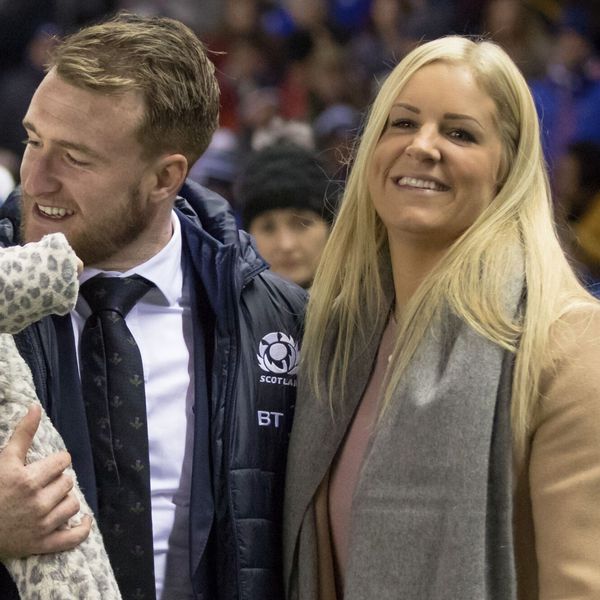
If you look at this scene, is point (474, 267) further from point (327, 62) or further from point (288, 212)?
point (327, 62)

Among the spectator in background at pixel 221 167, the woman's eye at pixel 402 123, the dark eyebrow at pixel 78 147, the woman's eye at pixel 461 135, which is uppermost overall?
the woman's eye at pixel 402 123

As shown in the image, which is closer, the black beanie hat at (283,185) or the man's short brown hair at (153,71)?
the man's short brown hair at (153,71)

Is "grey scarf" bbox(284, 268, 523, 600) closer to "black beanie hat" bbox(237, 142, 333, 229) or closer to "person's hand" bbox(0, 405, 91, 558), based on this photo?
"person's hand" bbox(0, 405, 91, 558)

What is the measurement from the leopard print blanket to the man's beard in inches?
16.7

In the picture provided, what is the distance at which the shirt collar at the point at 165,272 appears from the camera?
2.98m

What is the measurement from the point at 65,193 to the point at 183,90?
1.24ft

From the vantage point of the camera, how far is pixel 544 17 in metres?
7.59

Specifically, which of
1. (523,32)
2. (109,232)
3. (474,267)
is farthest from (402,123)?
(523,32)

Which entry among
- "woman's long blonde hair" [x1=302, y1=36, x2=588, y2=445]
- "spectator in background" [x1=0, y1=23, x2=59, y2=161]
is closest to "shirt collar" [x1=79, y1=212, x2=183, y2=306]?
"woman's long blonde hair" [x1=302, y1=36, x2=588, y2=445]

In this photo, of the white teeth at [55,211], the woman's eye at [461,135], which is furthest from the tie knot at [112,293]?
the woman's eye at [461,135]

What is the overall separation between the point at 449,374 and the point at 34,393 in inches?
32.3

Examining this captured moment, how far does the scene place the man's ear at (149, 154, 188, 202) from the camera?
3054 mm

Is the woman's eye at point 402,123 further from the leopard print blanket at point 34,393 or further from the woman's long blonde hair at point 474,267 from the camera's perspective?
the leopard print blanket at point 34,393

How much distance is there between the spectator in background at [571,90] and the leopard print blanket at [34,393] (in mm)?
4835
